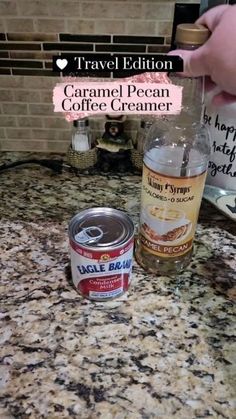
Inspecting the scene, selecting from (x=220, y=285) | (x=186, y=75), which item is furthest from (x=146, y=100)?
(x=220, y=285)

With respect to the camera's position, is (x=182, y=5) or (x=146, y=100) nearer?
(x=146, y=100)

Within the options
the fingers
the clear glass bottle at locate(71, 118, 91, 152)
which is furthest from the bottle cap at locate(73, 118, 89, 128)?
the fingers

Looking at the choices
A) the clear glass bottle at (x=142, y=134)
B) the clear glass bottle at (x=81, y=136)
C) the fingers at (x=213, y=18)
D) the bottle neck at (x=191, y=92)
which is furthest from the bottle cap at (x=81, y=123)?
the fingers at (x=213, y=18)

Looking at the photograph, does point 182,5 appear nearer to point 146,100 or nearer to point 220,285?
point 146,100

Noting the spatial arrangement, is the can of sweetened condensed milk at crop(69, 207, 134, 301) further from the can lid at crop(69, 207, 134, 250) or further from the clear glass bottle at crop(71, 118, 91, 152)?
the clear glass bottle at crop(71, 118, 91, 152)

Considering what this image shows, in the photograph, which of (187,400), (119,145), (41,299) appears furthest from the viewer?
(119,145)

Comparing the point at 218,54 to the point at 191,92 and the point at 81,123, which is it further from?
the point at 81,123

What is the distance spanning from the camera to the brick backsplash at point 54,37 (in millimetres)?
661

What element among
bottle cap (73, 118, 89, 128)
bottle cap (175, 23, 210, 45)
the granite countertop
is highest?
bottle cap (175, 23, 210, 45)

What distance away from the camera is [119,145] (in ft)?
2.44

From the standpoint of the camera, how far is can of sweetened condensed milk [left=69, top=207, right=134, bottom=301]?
426 millimetres

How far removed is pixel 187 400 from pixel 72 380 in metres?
0.12

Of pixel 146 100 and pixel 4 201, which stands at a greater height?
pixel 146 100

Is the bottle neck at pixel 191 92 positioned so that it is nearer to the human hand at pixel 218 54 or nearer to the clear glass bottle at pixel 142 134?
the human hand at pixel 218 54
